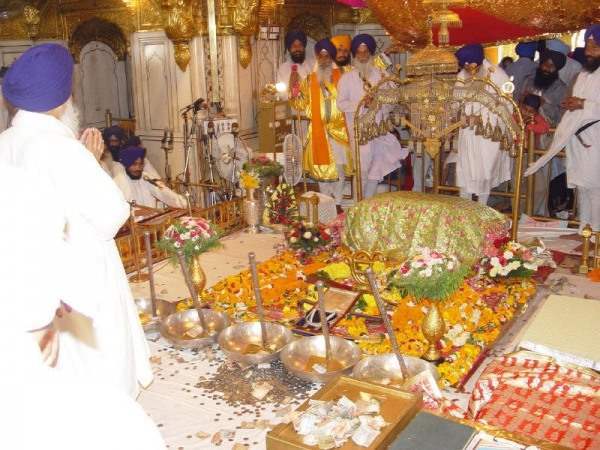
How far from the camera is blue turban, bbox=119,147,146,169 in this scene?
6719mm

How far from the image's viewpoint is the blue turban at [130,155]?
22.0 feet

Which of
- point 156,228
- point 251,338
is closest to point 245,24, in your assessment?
point 156,228

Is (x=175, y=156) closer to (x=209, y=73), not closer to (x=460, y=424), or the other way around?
(x=209, y=73)

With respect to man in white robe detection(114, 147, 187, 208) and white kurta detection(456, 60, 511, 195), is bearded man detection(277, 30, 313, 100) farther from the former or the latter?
man in white robe detection(114, 147, 187, 208)

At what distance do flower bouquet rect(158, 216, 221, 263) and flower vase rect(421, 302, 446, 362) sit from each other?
163 centimetres

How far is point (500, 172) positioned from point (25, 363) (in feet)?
22.8

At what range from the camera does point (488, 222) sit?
5344mm

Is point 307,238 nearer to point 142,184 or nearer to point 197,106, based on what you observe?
point 142,184

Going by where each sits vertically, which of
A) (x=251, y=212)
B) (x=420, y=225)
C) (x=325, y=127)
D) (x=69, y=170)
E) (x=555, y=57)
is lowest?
(x=251, y=212)

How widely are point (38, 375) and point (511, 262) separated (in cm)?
420

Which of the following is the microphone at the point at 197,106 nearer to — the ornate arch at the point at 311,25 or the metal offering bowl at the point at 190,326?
the ornate arch at the point at 311,25

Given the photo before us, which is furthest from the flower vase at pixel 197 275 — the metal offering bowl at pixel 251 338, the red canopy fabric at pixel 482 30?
the red canopy fabric at pixel 482 30

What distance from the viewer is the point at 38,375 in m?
1.09

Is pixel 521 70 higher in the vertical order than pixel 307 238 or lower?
higher
